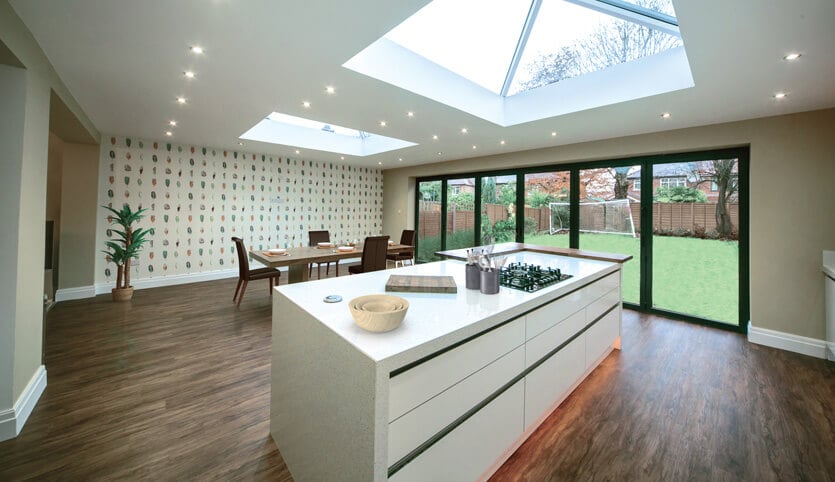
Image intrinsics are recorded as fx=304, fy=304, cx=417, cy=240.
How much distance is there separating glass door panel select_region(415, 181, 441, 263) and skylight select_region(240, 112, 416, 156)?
1822 millimetres

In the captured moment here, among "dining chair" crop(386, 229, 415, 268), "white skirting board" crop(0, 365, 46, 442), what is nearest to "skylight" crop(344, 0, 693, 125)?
"dining chair" crop(386, 229, 415, 268)

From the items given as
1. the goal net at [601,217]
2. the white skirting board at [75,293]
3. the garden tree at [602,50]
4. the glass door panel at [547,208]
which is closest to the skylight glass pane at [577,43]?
the garden tree at [602,50]

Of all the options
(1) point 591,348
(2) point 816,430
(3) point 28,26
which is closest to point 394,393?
(1) point 591,348

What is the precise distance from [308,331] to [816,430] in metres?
3.12

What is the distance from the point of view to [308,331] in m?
1.33

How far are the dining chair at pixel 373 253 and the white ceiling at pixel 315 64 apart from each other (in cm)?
152

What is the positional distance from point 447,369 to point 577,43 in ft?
11.3

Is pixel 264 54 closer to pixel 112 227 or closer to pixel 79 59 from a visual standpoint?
pixel 79 59

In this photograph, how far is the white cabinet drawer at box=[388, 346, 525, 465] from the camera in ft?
3.34

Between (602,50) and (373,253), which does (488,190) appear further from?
(602,50)

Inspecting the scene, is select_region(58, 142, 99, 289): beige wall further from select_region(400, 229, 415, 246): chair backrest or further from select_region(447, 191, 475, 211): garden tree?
select_region(447, 191, 475, 211): garden tree

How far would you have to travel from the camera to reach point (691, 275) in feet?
12.6

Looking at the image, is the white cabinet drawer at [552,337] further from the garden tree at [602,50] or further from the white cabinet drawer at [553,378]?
the garden tree at [602,50]

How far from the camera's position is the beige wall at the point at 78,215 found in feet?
14.1
